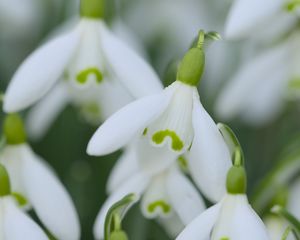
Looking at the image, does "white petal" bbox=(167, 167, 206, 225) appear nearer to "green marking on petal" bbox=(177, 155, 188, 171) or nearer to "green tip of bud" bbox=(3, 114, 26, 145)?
"green marking on petal" bbox=(177, 155, 188, 171)

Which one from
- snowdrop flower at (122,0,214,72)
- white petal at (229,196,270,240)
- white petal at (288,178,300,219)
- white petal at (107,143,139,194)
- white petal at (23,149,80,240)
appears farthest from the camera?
snowdrop flower at (122,0,214,72)

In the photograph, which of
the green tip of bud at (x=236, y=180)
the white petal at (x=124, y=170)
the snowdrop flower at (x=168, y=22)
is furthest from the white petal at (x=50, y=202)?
the snowdrop flower at (x=168, y=22)

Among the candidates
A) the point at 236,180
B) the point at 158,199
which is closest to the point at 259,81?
the point at 158,199

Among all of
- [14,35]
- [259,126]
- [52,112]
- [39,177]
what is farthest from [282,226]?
[14,35]

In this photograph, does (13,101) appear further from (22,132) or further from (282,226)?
(282,226)

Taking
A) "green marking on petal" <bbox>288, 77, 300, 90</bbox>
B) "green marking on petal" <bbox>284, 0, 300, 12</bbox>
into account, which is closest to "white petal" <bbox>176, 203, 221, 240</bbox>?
"green marking on petal" <bbox>284, 0, 300, 12</bbox>

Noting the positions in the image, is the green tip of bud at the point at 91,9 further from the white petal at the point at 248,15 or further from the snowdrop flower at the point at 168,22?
the snowdrop flower at the point at 168,22
